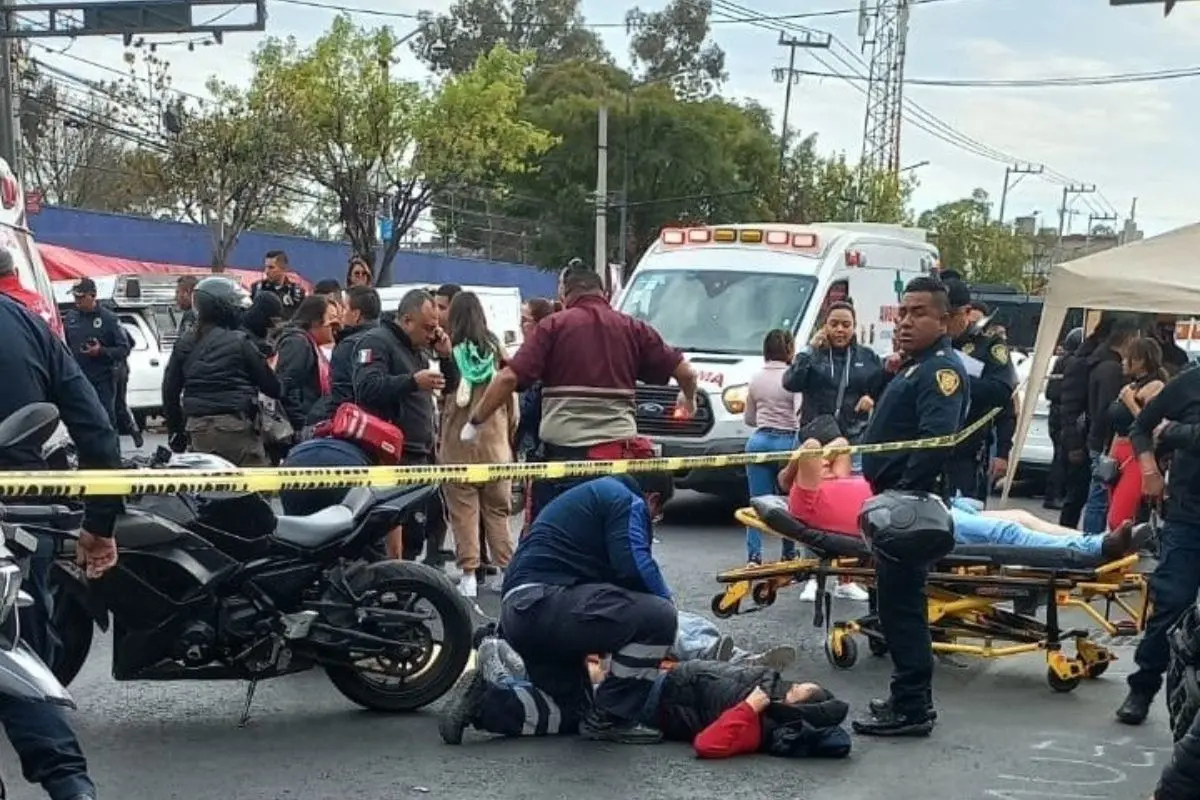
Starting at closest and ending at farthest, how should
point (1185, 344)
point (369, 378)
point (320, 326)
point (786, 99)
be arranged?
point (369, 378), point (320, 326), point (1185, 344), point (786, 99)

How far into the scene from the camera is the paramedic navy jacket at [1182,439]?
237 inches

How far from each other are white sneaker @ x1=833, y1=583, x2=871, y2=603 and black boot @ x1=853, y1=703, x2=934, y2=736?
9.22 ft

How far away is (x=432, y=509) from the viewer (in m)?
8.85

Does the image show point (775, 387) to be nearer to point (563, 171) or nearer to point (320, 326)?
point (320, 326)

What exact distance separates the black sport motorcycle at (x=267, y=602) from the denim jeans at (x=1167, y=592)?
277 cm

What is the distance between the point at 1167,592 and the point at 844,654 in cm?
161

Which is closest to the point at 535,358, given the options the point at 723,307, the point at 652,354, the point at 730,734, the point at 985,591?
the point at 652,354

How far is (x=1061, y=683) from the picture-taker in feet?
22.0

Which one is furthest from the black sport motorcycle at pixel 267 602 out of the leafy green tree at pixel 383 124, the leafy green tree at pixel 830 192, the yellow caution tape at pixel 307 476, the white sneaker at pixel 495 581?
the leafy green tree at pixel 830 192

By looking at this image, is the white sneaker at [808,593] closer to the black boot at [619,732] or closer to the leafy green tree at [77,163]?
the black boot at [619,732]

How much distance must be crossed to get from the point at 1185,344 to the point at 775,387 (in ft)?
32.7

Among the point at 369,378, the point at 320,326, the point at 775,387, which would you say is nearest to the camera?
the point at 369,378

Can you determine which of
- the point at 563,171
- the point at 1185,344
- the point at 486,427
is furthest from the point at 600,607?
the point at 563,171

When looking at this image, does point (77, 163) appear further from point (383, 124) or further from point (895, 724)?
point (895, 724)
